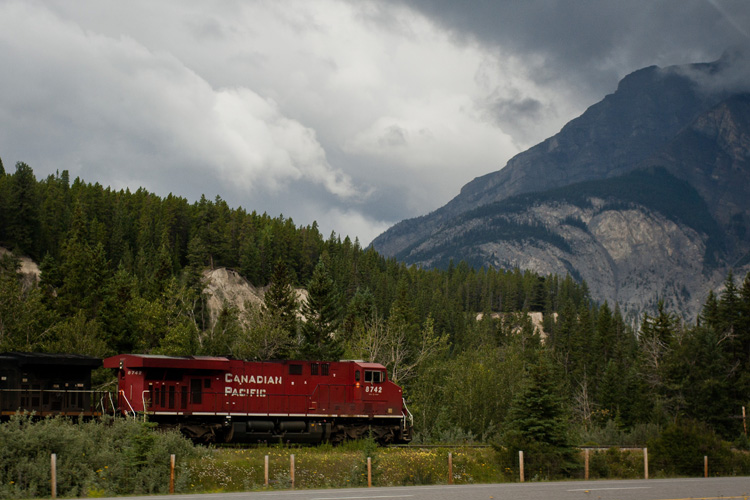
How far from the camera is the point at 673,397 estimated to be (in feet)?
245

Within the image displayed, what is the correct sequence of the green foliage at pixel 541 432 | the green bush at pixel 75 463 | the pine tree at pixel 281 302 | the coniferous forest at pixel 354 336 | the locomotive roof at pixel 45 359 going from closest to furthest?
the green bush at pixel 75 463, the green foliage at pixel 541 432, the locomotive roof at pixel 45 359, the coniferous forest at pixel 354 336, the pine tree at pixel 281 302

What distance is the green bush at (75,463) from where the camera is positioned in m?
23.4

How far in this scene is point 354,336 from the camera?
→ 283ft

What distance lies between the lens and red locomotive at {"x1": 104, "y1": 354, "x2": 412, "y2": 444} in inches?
1439

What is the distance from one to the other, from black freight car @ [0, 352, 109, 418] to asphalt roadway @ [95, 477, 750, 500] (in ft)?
54.8

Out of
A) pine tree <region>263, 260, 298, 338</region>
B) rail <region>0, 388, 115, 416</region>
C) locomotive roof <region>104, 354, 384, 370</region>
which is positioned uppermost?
pine tree <region>263, 260, 298, 338</region>

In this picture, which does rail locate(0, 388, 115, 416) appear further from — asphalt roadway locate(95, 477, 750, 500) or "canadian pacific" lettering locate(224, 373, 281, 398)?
asphalt roadway locate(95, 477, 750, 500)

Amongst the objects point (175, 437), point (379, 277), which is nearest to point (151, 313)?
point (175, 437)

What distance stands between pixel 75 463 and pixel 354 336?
204 feet

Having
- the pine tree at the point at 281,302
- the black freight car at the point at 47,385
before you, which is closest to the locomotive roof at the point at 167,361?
the black freight car at the point at 47,385

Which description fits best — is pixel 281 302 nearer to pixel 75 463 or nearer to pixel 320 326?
pixel 320 326

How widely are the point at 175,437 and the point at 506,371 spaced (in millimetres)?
51856

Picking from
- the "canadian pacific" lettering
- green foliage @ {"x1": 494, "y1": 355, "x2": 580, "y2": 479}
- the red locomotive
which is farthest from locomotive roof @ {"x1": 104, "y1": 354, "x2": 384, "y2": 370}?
green foliage @ {"x1": 494, "y1": 355, "x2": 580, "y2": 479}

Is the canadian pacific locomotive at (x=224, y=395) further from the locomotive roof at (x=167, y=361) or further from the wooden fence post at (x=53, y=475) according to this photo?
the wooden fence post at (x=53, y=475)
